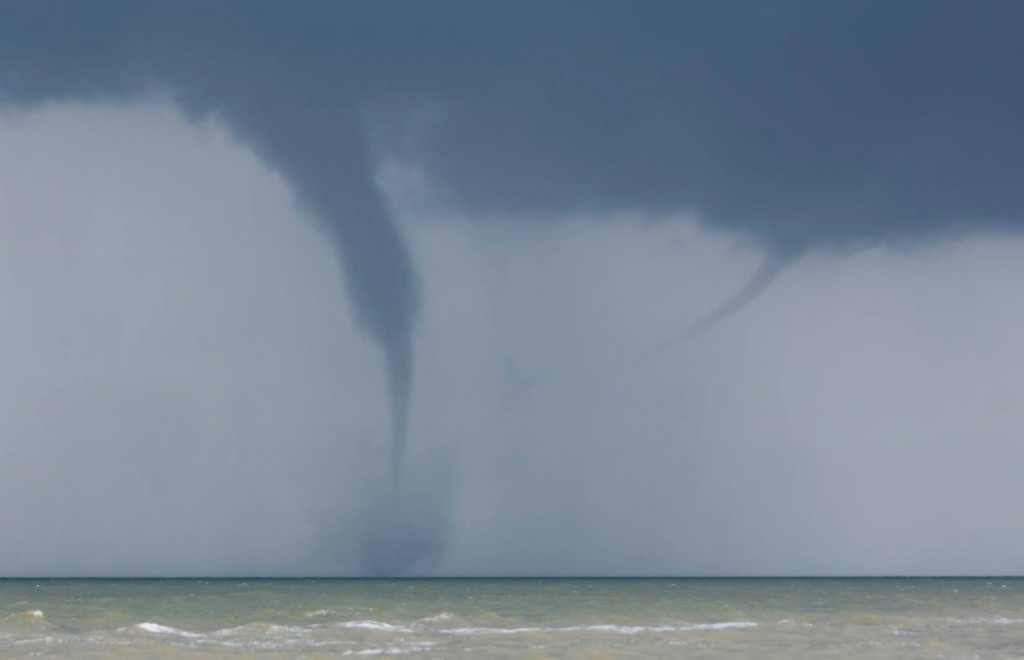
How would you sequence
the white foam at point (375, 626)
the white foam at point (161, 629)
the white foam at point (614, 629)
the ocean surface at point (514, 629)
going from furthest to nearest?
the white foam at point (375, 626), the white foam at point (614, 629), the white foam at point (161, 629), the ocean surface at point (514, 629)

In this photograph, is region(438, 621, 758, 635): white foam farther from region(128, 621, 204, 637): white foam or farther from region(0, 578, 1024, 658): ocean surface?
region(128, 621, 204, 637): white foam

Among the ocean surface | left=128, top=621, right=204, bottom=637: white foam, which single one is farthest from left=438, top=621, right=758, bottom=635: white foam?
left=128, top=621, right=204, bottom=637: white foam

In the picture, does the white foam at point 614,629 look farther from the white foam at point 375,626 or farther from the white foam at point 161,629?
the white foam at point 161,629

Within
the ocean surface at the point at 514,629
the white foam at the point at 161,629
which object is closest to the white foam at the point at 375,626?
the ocean surface at the point at 514,629

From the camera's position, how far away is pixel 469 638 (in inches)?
1752

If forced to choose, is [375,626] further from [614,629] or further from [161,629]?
[614,629]

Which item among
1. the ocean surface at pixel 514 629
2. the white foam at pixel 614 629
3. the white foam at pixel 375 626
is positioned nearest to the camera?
the ocean surface at pixel 514 629

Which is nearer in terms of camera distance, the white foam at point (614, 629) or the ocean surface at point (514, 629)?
the ocean surface at point (514, 629)

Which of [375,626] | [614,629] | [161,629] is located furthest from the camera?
[375,626]

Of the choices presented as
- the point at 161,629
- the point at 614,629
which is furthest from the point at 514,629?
the point at 161,629

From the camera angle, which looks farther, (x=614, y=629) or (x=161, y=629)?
(x=614, y=629)

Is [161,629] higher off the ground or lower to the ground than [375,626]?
lower

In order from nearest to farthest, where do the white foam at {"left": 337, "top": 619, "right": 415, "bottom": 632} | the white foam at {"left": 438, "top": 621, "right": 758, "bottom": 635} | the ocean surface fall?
the ocean surface, the white foam at {"left": 438, "top": 621, "right": 758, "bottom": 635}, the white foam at {"left": 337, "top": 619, "right": 415, "bottom": 632}

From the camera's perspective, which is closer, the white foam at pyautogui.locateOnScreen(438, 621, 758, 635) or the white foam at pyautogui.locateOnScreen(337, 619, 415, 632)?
the white foam at pyautogui.locateOnScreen(438, 621, 758, 635)
